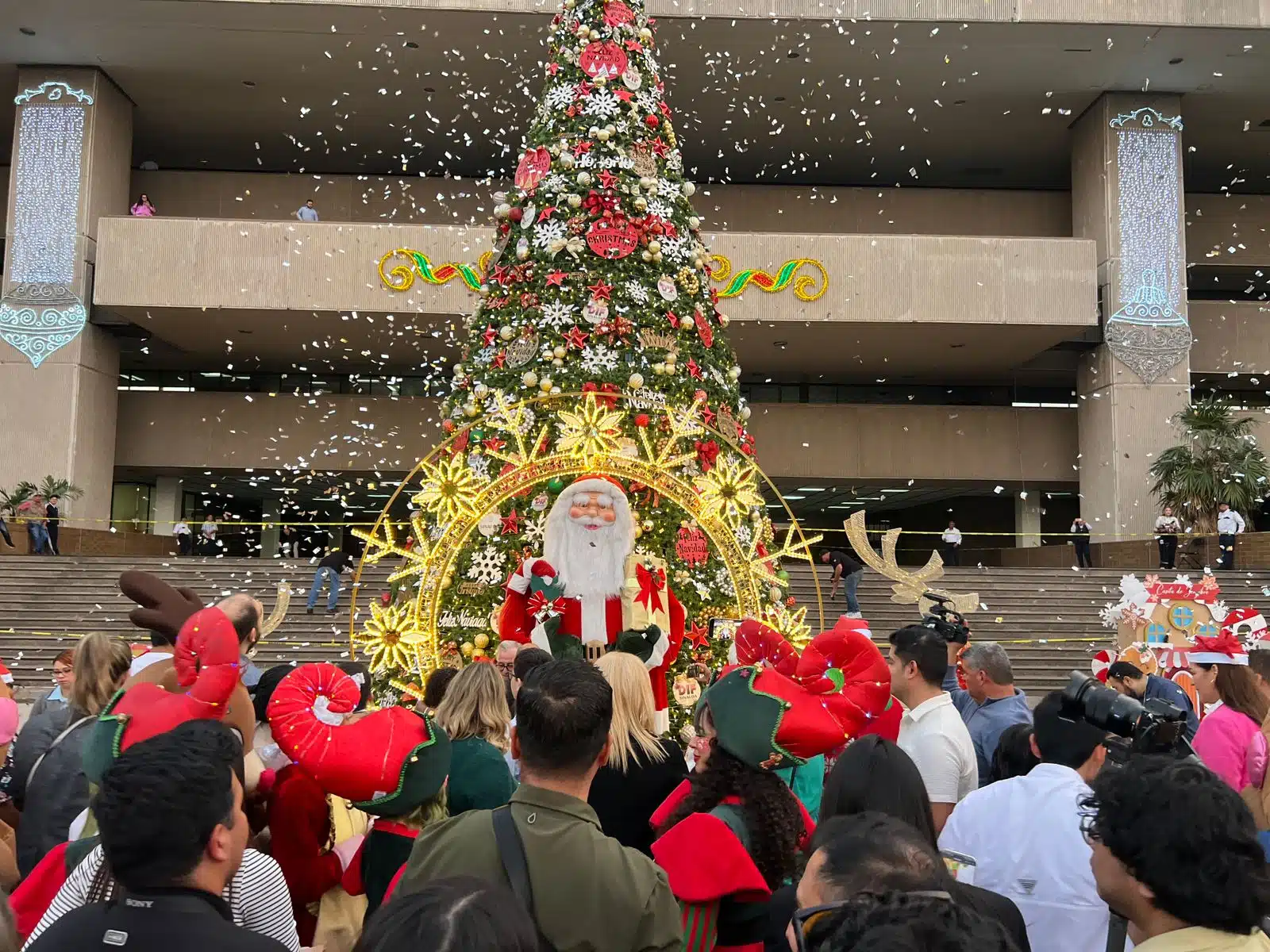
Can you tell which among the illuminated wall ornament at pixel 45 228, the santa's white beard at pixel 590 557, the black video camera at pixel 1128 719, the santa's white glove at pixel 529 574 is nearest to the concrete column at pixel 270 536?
the illuminated wall ornament at pixel 45 228

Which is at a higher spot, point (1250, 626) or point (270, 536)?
point (270, 536)

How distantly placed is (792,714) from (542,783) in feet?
2.69

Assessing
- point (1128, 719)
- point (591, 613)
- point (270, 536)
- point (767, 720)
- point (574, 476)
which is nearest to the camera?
point (1128, 719)

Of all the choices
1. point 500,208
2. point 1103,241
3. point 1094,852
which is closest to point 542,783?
point 1094,852

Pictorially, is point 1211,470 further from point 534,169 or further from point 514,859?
point 514,859

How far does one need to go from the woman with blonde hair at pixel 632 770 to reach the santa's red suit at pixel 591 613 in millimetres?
3185

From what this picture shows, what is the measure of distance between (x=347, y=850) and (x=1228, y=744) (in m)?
3.21

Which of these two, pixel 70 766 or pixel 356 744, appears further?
pixel 70 766

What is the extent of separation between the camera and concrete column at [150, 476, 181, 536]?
2625 centimetres

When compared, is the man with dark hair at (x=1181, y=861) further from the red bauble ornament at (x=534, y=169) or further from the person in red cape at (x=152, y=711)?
the red bauble ornament at (x=534, y=169)

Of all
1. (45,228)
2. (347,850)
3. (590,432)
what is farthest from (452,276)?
(347,850)

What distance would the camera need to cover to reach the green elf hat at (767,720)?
9.27ft

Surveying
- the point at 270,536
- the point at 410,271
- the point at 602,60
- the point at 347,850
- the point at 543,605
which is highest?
the point at 410,271

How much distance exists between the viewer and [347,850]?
3.17 metres
